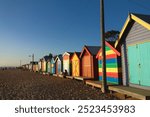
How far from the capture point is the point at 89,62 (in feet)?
72.9

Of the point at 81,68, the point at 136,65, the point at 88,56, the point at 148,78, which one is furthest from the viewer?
the point at 81,68

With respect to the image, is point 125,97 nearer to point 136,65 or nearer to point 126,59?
point 136,65

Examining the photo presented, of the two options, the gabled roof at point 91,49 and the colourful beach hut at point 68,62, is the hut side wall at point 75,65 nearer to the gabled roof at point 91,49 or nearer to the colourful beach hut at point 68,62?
the colourful beach hut at point 68,62

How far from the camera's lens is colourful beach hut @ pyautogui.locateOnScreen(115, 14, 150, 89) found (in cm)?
1075

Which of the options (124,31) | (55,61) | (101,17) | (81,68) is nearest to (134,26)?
(124,31)

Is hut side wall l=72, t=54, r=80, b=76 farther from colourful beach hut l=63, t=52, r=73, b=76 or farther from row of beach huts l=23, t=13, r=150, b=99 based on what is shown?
row of beach huts l=23, t=13, r=150, b=99

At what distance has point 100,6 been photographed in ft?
43.1

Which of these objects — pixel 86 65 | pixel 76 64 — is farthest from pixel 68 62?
pixel 86 65

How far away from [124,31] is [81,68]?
42.1 ft

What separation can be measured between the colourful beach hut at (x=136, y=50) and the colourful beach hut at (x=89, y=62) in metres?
7.39

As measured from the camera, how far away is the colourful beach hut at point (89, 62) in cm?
2117

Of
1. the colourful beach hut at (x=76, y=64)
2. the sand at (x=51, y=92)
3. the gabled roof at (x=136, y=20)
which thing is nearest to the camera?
the gabled roof at (x=136, y=20)

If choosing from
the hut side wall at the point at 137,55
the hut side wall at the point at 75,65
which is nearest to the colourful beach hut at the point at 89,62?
the hut side wall at the point at 75,65

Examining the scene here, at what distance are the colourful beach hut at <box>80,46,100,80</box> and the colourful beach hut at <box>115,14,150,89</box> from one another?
7394 mm
